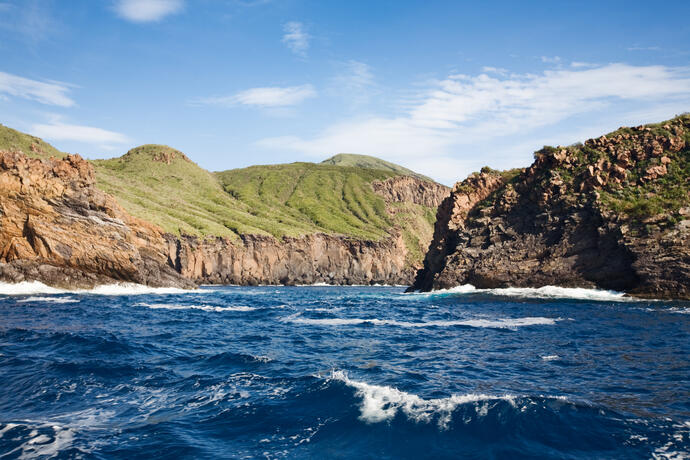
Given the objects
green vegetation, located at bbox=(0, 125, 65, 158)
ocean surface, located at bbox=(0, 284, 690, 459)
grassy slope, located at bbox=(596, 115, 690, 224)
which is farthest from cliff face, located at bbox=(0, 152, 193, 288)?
green vegetation, located at bbox=(0, 125, 65, 158)

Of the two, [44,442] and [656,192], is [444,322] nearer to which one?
[44,442]

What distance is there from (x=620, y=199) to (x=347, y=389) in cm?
5311

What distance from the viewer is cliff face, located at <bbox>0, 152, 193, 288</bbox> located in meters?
52.2

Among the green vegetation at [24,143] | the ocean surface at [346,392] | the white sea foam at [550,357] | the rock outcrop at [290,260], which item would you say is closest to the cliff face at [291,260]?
the rock outcrop at [290,260]

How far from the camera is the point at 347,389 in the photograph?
1347 centimetres

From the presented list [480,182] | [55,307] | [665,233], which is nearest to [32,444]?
[55,307]

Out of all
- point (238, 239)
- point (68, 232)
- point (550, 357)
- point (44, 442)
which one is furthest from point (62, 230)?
point (238, 239)

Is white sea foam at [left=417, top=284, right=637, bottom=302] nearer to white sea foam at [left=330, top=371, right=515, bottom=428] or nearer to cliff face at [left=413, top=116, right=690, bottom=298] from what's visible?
cliff face at [left=413, top=116, right=690, bottom=298]

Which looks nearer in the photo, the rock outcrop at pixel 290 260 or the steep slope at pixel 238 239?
the rock outcrop at pixel 290 260

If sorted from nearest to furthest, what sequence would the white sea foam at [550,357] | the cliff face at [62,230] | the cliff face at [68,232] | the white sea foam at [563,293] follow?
the white sea foam at [550,357] → the white sea foam at [563,293] → the cliff face at [62,230] → the cliff face at [68,232]

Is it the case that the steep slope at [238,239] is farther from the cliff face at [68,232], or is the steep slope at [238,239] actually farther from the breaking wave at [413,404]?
the breaking wave at [413,404]

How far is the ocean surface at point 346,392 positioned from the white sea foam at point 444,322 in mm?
1643

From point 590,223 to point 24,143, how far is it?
171m

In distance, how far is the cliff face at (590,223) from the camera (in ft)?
149
